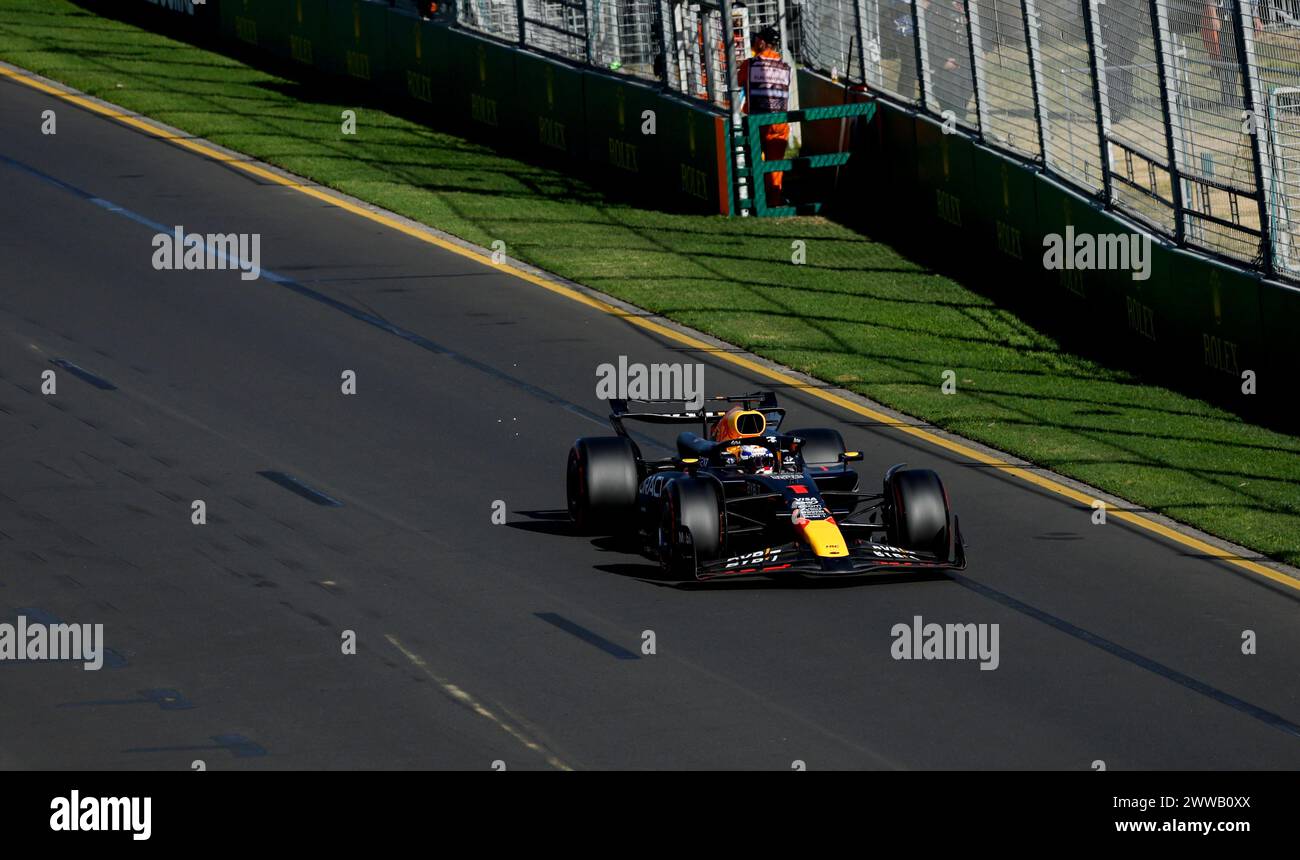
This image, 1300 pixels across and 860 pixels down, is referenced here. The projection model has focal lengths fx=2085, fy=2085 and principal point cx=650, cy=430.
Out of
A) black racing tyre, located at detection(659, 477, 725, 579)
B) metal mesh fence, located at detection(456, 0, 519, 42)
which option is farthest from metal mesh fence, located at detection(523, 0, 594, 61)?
black racing tyre, located at detection(659, 477, 725, 579)

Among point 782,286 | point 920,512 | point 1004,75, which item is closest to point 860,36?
point 1004,75

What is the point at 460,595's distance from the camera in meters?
12.7

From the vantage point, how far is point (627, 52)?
1051 inches

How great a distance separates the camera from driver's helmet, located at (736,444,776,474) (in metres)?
13.4

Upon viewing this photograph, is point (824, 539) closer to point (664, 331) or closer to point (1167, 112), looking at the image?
point (664, 331)

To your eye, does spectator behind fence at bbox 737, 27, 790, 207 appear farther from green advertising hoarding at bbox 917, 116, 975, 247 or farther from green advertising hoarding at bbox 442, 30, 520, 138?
green advertising hoarding at bbox 442, 30, 520, 138

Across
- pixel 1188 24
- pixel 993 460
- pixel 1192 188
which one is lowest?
pixel 993 460

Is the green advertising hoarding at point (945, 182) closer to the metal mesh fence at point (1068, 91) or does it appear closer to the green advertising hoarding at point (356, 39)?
the metal mesh fence at point (1068, 91)

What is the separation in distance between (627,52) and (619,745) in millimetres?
17716

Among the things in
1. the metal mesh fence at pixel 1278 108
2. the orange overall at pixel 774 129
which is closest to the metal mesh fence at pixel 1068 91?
the metal mesh fence at pixel 1278 108

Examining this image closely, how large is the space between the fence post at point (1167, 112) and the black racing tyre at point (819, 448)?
21.5ft
